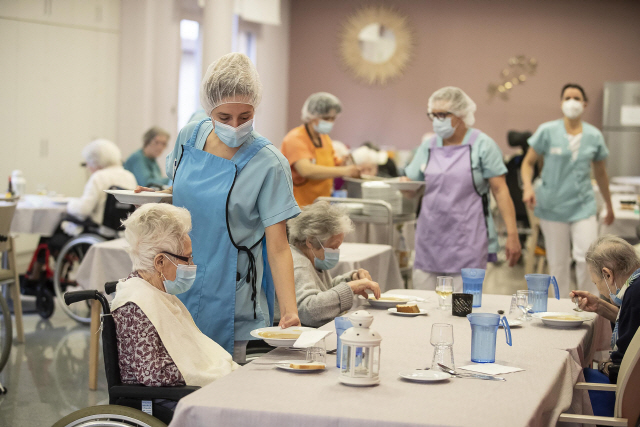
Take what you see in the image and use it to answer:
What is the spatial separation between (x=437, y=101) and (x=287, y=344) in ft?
7.41

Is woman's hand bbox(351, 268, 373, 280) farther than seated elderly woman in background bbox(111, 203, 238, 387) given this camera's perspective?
Yes

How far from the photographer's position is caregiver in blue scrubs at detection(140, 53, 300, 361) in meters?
2.18

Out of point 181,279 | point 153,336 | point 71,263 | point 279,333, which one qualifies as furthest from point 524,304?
point 71,263

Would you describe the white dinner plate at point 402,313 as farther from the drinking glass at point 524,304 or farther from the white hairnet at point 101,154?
the white hairnet at point 101,154

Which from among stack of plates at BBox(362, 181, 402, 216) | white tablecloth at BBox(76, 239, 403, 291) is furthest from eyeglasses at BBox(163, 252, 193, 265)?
stack of plates at BBox(362, 181, 402, 216)

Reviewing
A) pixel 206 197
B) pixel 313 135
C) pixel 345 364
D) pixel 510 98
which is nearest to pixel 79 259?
pixel 313 135

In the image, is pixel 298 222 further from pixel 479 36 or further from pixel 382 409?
pixel 479 36

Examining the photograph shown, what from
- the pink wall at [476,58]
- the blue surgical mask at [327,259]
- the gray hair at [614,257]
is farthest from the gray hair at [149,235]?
the pink wall at [476,58]

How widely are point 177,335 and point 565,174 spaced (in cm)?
371

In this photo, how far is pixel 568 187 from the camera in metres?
4.91

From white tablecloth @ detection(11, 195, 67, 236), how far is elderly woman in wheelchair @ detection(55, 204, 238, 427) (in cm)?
359

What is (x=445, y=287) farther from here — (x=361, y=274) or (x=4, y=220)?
(x=4, y=220)

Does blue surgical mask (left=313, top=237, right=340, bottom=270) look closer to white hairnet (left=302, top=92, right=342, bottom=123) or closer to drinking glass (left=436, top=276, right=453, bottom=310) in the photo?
drinking glass (left=436, top=276, right=453, bottom=310)

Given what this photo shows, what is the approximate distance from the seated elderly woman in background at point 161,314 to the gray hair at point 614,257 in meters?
1.38
